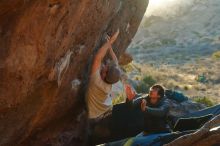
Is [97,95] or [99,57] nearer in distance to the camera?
[99,57]

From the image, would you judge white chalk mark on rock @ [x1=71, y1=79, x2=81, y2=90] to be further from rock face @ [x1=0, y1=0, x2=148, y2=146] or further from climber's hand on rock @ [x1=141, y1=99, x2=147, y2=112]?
climber's hand on rock @ [x1=141, y1=99, x2=147, y2=112]

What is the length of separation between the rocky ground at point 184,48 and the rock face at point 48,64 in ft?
64.9

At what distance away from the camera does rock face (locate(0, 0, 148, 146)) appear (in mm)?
6711

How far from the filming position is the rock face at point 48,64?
671 cm

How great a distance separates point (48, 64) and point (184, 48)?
41125 millimetres

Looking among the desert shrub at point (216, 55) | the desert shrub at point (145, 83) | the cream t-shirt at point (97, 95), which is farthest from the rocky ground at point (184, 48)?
the cream t-shirt at point (97, 95)

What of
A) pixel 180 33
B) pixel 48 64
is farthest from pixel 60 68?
pixel 180 33

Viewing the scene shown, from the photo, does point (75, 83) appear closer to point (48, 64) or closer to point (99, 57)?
point (99, 57)

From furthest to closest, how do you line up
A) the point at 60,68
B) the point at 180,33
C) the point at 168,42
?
the point at 180,33
the point at 168,42
the point at 60,68

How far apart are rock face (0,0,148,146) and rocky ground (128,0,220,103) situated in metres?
19.8

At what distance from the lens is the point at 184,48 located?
47625mm

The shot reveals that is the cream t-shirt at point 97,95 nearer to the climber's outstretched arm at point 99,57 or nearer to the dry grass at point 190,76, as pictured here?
the climber's outstretched arm at point 99,57

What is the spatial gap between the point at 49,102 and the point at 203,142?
2650mm

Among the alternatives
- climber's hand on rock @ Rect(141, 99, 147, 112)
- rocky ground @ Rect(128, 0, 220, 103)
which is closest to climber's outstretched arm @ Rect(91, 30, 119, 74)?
climber's hand on rock @ Rect(141, 99, 147, 112)
